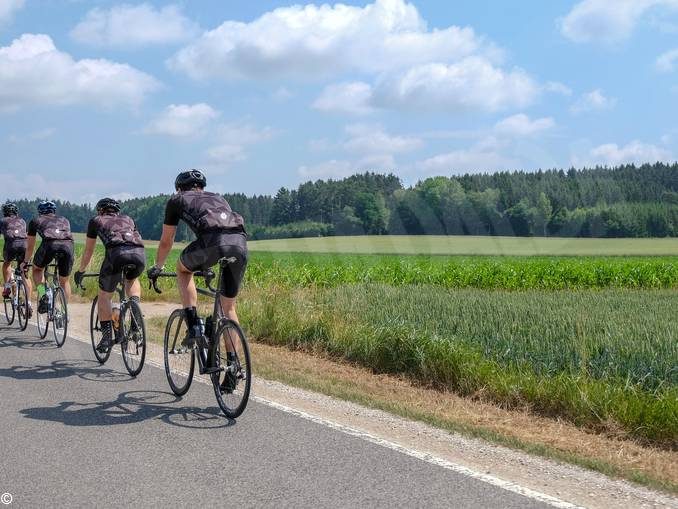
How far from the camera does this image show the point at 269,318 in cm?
1186

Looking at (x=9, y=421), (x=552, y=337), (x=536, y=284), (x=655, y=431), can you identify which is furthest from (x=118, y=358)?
(x=536, y=284)

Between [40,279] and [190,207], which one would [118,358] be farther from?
[190,207]

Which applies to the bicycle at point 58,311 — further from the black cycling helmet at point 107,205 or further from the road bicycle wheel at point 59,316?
the black cycling helmet at point 107,205

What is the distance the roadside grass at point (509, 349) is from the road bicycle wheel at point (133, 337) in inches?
120

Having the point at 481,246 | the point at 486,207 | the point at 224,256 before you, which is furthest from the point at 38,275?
the point at 486,207

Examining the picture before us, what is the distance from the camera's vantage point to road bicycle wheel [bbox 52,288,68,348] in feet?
33.4

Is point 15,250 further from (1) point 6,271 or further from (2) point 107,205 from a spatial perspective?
(2) point 107,205

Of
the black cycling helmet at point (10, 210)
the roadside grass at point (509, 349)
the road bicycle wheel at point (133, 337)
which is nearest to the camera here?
the roadside grass at point (509, 349)

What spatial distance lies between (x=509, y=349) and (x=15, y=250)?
342 inches

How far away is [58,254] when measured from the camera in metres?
10.4

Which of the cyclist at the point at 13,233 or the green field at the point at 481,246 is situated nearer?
the cyclist at the point at 13,233

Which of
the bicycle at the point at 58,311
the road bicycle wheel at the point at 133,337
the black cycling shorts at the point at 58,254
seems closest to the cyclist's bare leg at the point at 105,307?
the road bicycle wheel at the point at 133,337

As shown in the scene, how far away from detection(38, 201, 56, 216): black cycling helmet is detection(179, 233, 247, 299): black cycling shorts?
5166 mm

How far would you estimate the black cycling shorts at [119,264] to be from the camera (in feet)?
27.0
